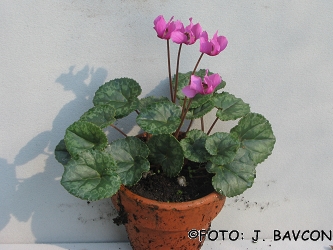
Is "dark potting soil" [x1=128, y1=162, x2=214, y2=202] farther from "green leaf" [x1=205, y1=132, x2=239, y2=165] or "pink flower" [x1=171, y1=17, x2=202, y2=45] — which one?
"pink flower" [x1=171, y1=17, x2=202, y2=45]

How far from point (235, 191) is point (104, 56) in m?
0.67

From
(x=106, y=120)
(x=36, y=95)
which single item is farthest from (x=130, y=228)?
(x=36, y=95)

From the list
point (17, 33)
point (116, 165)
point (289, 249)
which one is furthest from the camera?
point (289, 249)

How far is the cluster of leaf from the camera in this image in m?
1.30

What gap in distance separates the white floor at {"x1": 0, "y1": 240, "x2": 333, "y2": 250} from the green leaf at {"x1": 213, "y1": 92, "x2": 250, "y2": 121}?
25.3 inches

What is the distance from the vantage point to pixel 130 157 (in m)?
1.40

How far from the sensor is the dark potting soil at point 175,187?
4.67ft

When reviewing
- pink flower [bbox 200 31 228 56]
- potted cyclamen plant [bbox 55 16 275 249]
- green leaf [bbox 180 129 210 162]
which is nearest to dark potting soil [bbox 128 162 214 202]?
potted cyclamen plant [bbox 55 16 275 249]

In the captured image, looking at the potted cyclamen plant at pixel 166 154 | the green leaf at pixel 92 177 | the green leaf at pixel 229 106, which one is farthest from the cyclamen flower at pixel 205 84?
the green leaf at pixel 92 177

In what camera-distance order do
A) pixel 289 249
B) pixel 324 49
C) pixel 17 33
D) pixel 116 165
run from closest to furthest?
pixel 116 165, pixel 17 33, pixel 324 49, pixel 289 249

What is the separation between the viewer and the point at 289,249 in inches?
69.2

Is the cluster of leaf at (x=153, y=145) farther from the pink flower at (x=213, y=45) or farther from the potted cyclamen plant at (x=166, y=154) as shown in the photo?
the pink flower at (x=213, y=45)

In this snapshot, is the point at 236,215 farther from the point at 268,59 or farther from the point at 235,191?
the point at 268,59

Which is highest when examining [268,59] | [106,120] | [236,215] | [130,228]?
[268,59]
